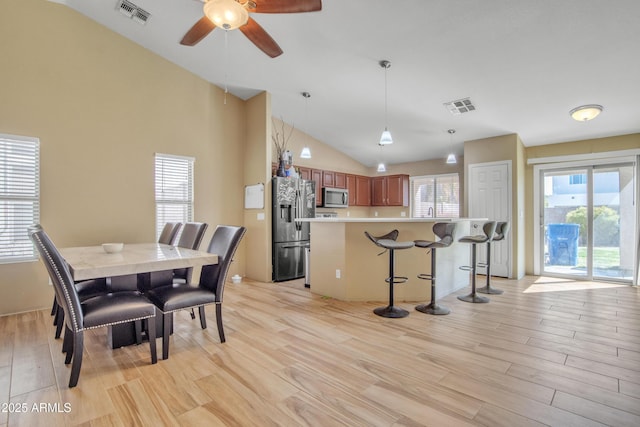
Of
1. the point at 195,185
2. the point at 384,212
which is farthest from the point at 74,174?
the point at 384,212

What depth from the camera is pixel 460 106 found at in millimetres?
4383

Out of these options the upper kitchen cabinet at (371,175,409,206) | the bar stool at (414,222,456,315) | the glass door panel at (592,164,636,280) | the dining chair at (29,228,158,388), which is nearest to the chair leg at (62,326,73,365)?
the dining chair at (29,228,158,388)

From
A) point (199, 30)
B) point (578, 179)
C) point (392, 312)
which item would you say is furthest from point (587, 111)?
point (199, 30)

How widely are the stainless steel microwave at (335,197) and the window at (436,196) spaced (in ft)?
5.30

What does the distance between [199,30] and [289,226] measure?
3123 mm

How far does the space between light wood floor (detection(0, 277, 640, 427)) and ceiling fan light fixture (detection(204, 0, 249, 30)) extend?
2448 mm

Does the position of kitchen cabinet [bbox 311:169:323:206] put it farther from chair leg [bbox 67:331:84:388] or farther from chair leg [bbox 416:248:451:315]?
chair leg [bbox 67:331:84:388]

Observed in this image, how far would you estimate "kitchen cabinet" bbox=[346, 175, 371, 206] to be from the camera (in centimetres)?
709

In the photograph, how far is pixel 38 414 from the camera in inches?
66.5

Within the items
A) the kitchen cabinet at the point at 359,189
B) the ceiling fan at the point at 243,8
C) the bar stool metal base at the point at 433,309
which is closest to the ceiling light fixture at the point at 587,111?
the bar stool metal base at the point at 433,309

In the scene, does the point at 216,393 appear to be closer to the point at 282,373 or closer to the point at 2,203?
the point at 282,373

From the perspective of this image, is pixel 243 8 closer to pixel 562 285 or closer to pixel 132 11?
pixel 132 11

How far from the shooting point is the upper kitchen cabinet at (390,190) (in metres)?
7.04

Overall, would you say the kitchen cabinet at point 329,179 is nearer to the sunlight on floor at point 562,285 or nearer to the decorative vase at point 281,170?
the decorative vase at point 281,170
